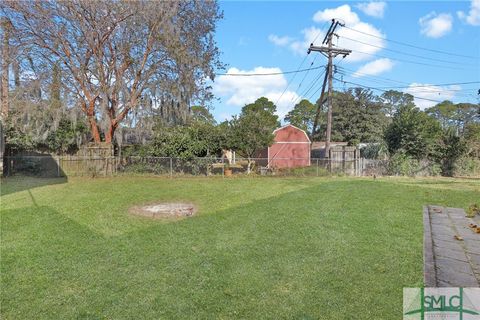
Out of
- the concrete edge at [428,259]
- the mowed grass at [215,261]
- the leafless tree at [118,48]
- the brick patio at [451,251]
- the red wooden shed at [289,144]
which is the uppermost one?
the leafless tree at [118,48]

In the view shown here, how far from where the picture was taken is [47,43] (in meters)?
14.6

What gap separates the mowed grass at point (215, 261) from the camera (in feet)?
9.56

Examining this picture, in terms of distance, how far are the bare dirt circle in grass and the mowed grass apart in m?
0.27

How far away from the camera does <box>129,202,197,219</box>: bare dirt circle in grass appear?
267 inches

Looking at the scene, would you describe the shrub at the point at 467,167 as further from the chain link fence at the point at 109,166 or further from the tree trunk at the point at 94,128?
the tree trunk at the point at 94,128

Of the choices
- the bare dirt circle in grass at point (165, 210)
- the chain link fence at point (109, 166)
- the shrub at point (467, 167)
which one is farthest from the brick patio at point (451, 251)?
the shrub at point (467, 167)

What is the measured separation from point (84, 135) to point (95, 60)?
521 cm

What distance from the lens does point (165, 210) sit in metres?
7.22

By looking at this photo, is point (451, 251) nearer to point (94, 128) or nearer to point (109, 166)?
point (109, 166)

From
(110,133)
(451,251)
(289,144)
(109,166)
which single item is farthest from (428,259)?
(289,144)

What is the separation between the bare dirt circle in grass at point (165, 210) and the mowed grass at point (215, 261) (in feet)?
0.89

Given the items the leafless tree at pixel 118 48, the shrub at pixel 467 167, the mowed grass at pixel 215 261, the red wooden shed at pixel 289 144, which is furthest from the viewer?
the red wooden shed at pixel 289 144

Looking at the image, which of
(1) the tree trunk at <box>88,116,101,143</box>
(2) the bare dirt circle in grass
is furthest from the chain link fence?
(2) the bare dirt circle in grass

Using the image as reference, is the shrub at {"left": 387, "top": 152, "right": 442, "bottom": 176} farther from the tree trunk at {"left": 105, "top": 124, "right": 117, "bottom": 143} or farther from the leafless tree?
the tree trunk at {"left": 105, "top": 124, "right": 117, "bottom": 143}
